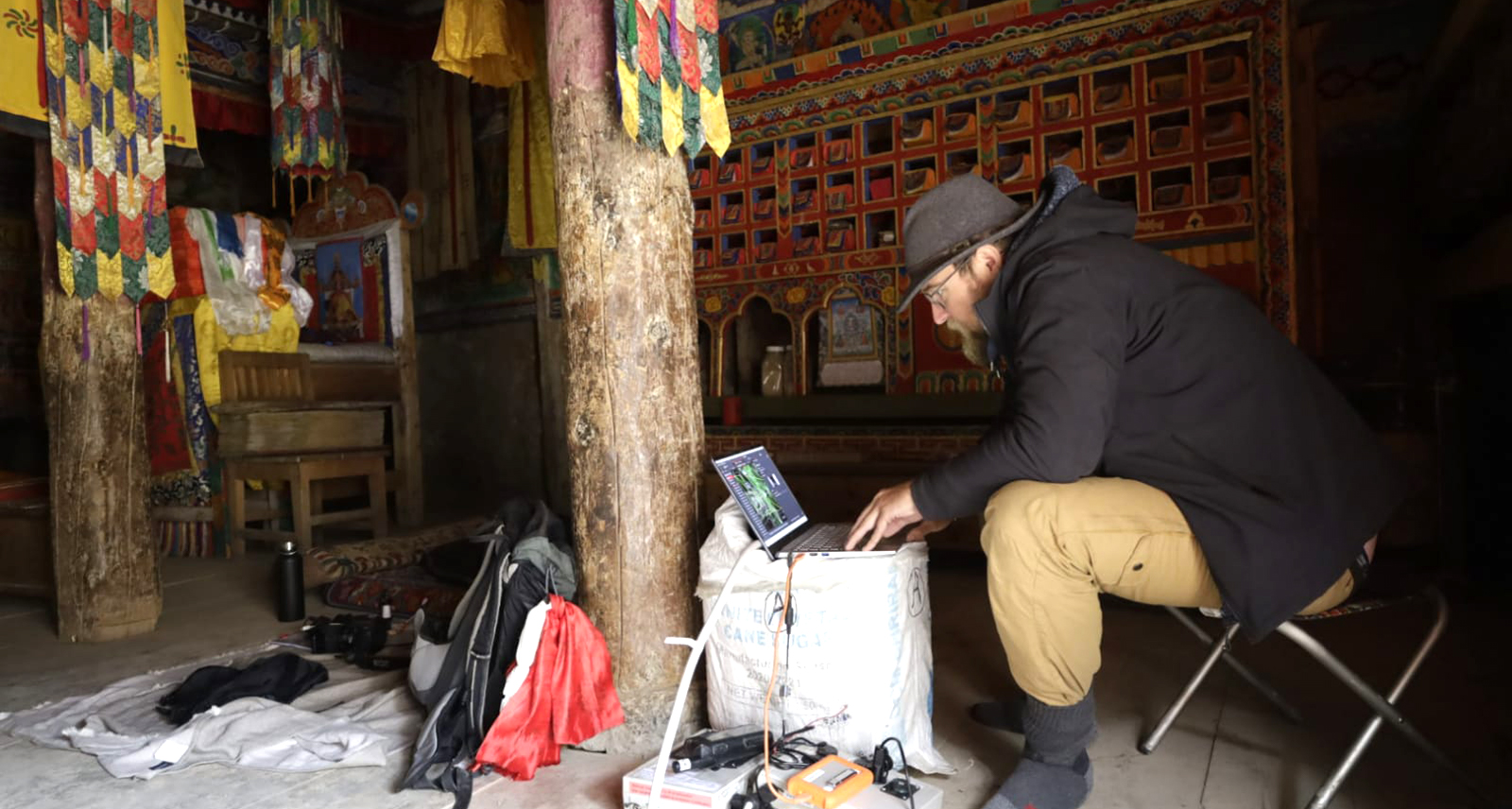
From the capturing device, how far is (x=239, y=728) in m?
2.58

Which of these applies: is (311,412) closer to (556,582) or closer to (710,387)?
(710,387)

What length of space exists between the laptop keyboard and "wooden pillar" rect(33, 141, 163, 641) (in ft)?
10.7

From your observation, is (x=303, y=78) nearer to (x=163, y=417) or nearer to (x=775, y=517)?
(x=163, y=417)

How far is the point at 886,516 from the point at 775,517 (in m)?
0.37

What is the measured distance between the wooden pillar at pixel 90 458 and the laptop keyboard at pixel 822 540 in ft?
10.7

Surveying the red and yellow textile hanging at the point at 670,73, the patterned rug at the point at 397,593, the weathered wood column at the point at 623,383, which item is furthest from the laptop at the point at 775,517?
the patterned rug at the point at 397,593

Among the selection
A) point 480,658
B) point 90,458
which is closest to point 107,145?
point 90,458

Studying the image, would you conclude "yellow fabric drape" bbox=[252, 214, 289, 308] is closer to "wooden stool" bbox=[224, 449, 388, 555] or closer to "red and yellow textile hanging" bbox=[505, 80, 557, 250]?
"wooden stool" bbox=[224, 449, 388, 555]

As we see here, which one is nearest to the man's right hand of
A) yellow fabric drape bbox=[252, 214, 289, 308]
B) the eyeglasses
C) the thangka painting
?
the eyeglasses

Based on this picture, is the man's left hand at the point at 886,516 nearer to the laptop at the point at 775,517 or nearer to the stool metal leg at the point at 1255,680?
the laptop at the point at 775,517

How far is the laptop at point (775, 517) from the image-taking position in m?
2.09

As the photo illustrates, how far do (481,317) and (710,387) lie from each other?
257 centimetres

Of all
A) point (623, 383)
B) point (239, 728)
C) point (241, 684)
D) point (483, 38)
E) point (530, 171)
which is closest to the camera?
point (623, 383)

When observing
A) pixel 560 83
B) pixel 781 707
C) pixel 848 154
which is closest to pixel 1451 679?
pixel 781 707
